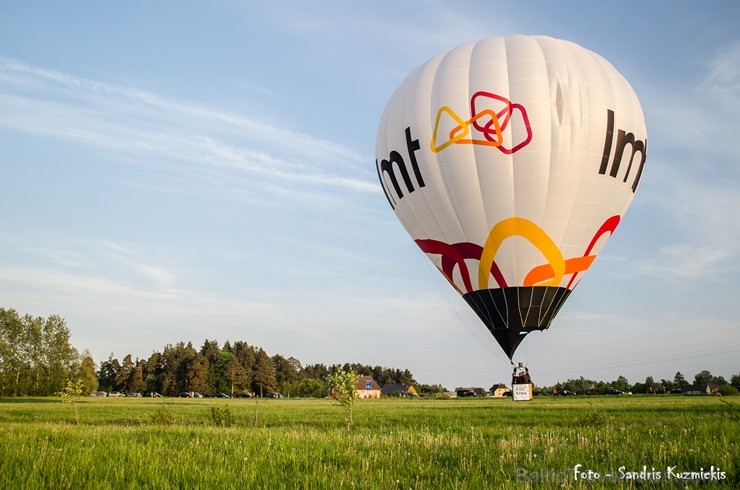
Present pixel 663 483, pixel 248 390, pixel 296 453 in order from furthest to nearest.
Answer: pixel 248 390, pixel 296 453, pixel 663 483

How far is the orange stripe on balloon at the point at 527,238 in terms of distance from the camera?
81.9ft

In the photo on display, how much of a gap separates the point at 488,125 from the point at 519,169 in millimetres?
2296

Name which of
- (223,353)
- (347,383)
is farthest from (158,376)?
(347,383)

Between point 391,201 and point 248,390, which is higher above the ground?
point 391,201

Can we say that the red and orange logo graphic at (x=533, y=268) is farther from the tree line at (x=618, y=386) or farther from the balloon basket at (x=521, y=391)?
the tree line at (x=618, y=386)

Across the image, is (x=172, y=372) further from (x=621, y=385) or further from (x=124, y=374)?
(x=621, y=385)

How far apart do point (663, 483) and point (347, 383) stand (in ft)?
69.8

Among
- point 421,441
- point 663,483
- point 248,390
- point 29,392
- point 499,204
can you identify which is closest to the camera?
point 663,483

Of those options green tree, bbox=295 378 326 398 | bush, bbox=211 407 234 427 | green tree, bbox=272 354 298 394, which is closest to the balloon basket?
bush, bbox=211 407 234 427

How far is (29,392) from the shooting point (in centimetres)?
8575

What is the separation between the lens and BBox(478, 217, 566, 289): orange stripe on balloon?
81.9ft

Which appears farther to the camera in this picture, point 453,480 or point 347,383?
point 347,383

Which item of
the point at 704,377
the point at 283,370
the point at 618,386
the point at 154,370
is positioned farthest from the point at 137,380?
the point at 704,377

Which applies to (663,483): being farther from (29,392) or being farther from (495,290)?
(29,392)
